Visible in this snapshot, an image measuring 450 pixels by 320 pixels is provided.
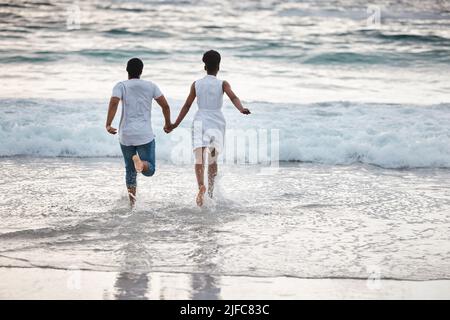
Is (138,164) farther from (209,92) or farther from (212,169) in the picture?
(209,92)

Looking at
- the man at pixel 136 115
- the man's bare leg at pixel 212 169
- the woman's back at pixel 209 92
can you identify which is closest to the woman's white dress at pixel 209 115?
the woman's back at pixel 209 92

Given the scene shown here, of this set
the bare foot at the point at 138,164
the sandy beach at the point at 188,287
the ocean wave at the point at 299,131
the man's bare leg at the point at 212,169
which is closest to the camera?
the sandy beach at the point at 188,287

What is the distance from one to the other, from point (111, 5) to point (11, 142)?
17.3m

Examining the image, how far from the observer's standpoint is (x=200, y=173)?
8211mm

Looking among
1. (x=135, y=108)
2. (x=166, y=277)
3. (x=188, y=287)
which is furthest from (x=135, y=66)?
(x=188, y=287)

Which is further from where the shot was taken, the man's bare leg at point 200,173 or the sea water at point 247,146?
the man's bare leg at point 200,173

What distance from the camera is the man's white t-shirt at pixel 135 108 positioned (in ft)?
25.6

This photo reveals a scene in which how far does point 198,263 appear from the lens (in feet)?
20.5

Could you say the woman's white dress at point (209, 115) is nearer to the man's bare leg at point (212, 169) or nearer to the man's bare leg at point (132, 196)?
the man's bare leg at point (212, 169)

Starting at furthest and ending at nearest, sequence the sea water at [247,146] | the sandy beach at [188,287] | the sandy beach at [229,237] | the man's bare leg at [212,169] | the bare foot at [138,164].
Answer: the man's bare leg at [212,169], the bare foot at [138,164], the sea water at [247,146], the sandy beach at [229,237], the sandy beach at [188,287]

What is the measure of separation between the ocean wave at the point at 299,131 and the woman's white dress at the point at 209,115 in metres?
3.42

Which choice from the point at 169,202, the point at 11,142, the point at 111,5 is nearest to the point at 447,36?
the point at 111,5

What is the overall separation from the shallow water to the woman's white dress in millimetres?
675

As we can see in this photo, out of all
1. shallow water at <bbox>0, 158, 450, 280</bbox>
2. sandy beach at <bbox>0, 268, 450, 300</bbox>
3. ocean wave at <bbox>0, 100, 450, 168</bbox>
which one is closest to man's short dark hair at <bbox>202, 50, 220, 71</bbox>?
shallow water at <bbox>0, 158, 450, 280</bbox>
